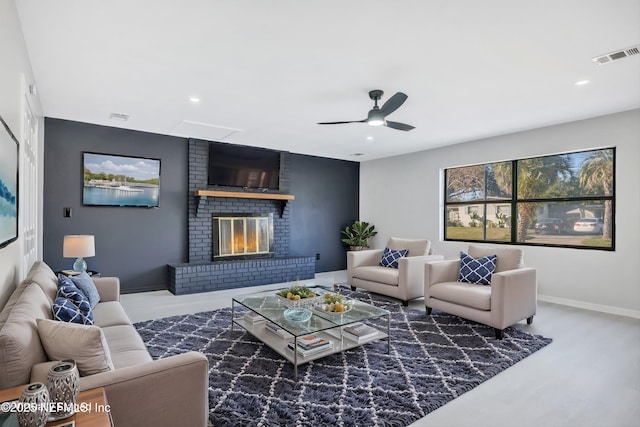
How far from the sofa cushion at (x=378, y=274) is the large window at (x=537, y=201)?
185 centimetres

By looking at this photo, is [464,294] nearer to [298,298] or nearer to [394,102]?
[298,298]

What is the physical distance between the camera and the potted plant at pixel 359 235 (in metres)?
7.23

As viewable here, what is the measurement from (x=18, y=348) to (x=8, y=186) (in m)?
1.12

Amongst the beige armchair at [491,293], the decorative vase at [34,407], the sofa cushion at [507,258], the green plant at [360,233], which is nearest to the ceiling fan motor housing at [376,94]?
the beige armchair at [491,293]

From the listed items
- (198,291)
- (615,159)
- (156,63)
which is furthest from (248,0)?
(615,159)

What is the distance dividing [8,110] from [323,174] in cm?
559

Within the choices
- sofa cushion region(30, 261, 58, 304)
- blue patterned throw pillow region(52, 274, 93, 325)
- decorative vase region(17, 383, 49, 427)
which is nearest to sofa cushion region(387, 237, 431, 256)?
blue patterned throw pillow region(52, 274, 93, 325)

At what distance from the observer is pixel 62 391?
1146mm

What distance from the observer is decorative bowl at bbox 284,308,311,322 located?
2.92m

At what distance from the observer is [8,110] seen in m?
2.05

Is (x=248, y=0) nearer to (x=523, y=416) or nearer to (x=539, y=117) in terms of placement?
(x=523, y=416)

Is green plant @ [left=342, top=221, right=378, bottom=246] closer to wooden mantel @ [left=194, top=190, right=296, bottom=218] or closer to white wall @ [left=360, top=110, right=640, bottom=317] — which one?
white wall @ [left=360, top=110, right=640, bottom=317]

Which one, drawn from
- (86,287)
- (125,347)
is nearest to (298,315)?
(125,347)

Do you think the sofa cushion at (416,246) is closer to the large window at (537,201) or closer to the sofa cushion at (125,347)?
the large window at (537,201)
